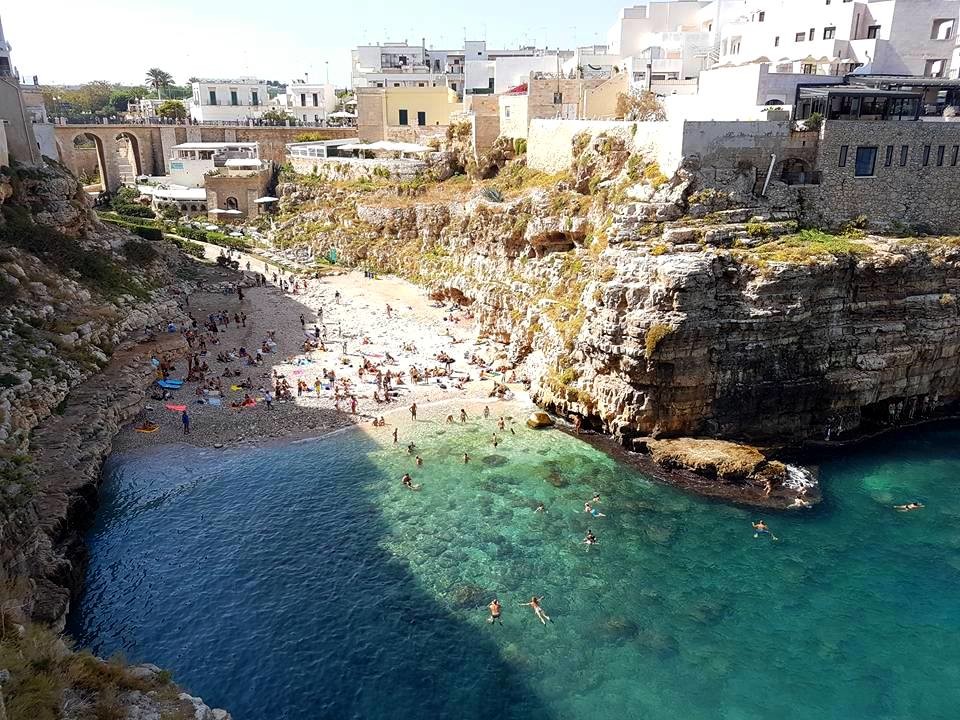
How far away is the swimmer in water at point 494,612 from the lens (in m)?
19.7

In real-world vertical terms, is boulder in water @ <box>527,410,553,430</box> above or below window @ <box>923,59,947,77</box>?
below

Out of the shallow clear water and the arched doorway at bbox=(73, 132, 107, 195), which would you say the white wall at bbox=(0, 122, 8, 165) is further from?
the arched doorway at bbox=(73, 132, 107, 195)

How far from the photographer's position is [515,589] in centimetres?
2098

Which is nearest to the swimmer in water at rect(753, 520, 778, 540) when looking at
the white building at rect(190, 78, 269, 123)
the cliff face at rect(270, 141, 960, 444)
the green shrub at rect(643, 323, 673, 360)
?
the cliff face at rect(270, 141, 960, 444)

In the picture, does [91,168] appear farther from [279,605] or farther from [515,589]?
[515,589]

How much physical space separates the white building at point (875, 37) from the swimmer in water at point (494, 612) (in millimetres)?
32540

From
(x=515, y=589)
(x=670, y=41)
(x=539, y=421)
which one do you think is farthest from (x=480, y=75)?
(x=515, y=589)

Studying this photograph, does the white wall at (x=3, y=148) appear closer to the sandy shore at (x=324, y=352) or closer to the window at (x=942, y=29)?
the sandy shore at (x=324, y=352)

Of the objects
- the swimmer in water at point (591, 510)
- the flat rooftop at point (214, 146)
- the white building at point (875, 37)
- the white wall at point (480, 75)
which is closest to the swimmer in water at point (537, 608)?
the swimmer in water at point (591, 510)

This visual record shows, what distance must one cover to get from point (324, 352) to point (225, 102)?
158 feet

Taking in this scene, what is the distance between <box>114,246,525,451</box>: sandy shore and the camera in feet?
100

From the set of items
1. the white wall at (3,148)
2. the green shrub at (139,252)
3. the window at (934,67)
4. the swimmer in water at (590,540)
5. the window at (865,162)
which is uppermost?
the window at (934,67)

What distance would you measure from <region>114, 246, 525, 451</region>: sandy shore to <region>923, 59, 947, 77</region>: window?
29.0 meters

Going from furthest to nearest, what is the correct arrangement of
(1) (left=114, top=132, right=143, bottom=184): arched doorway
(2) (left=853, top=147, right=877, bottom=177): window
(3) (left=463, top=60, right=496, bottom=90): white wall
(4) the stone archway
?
(1) (left=114, top=132, right=143, bottom=184): arched doorway, (4) the stone archway, (3) (left=463, top=60, right=496, bottom=90): white wall, (2) (left=853, top=147, right=877, bottom=177): window
